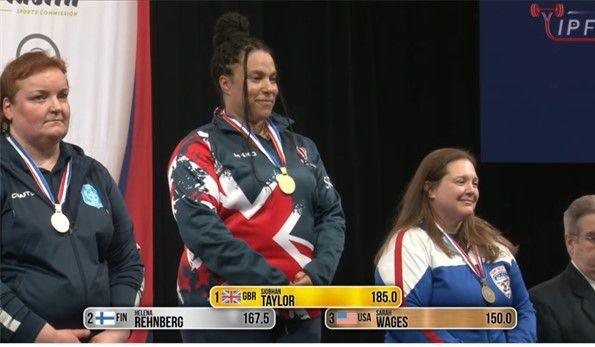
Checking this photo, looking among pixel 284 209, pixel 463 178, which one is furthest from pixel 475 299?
pixel 284 209

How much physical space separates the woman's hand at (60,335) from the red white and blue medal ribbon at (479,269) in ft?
4.02

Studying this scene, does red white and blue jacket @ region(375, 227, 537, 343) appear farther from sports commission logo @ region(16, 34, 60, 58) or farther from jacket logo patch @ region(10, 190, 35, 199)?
sports commission logo @ region(16, 34, 60, 58)

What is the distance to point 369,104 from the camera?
3.34 metres

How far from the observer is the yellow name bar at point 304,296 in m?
3.20

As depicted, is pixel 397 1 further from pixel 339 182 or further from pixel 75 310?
pixel 75 310

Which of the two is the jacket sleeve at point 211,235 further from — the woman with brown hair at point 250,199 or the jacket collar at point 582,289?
the jacket collar at point 582,289

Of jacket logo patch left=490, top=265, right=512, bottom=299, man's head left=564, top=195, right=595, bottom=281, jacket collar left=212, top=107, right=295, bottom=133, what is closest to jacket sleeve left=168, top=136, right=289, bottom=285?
jacket collar left=212, top=107, right=295, bottom=133

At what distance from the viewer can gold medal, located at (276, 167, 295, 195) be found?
322 cm

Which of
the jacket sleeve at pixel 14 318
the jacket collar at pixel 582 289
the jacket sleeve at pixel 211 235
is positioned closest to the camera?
the jacket sleeve at pixel 14 318

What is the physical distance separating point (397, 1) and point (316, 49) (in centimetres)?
32

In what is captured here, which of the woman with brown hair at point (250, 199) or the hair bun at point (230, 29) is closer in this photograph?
the woman with brown hair at point (250, 199)

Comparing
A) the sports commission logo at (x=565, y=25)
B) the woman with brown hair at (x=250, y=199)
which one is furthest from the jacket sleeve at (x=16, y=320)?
the sports commission logo at (x=565, y=25)

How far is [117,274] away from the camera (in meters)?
3.23

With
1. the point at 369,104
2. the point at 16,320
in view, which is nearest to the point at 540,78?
the point at 369,104
